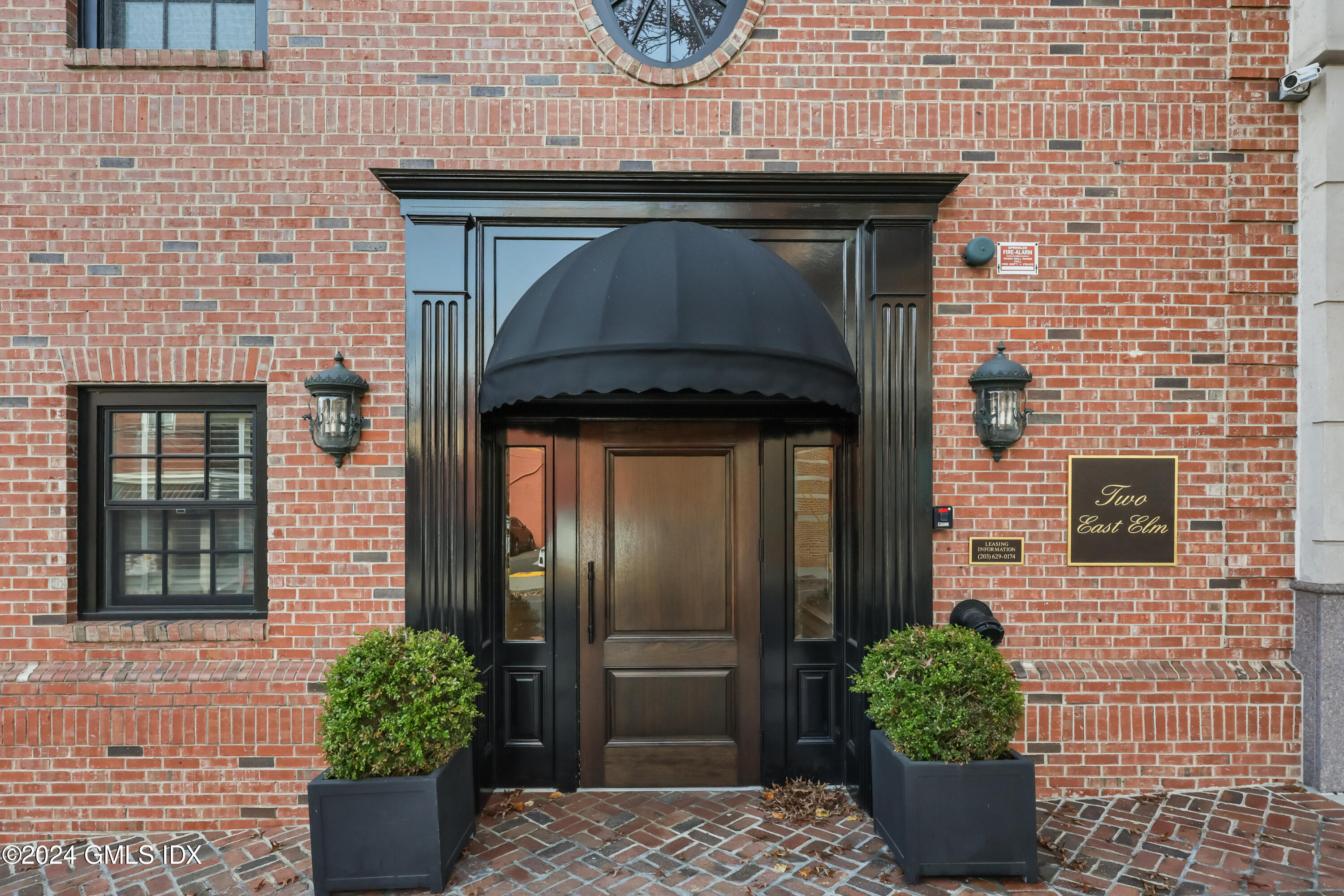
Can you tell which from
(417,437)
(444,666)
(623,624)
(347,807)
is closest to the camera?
(347,807)

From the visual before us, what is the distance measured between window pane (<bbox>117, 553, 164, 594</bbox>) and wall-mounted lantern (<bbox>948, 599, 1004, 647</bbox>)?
5190mm

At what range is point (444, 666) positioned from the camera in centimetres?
377

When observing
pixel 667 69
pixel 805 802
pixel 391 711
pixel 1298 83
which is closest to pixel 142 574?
pixel 391 711

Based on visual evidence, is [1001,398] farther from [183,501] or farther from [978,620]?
[183,501]

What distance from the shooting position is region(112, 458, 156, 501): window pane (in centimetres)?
446

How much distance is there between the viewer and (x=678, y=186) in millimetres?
4344

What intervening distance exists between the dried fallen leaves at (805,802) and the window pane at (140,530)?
173 inches

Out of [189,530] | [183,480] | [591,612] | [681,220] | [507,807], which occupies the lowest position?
[507,807]

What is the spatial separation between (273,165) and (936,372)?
456 cm

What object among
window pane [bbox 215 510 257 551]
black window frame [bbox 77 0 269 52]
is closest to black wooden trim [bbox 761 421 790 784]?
window pane [bbox 215 510 257 551]

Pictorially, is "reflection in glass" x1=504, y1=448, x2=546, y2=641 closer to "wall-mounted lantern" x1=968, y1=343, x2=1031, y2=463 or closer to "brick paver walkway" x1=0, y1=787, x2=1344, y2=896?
"brick paver walkway" x1=0, y1=787, x2=1344, y2=896

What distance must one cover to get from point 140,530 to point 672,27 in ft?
16.3

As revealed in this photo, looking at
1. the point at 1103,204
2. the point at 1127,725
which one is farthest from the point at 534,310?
the point at 1127,725

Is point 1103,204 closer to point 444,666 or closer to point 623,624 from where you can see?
point 623,624
